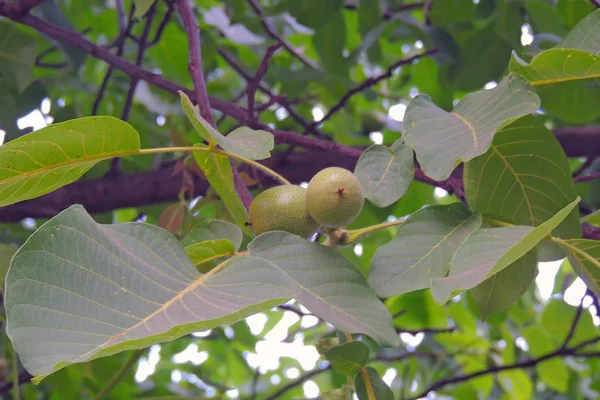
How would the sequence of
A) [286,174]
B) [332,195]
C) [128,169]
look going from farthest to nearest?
[128,169] < [286,174] < [332,195]

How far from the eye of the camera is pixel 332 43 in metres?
2.06

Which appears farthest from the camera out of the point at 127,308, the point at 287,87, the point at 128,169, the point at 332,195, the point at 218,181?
the point at 128,169

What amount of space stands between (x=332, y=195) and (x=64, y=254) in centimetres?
36

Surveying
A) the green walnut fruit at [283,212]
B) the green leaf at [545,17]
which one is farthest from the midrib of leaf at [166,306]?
the green leaf at [545,17]

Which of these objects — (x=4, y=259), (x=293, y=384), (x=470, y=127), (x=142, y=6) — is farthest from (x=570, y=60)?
(x=293, y=384)

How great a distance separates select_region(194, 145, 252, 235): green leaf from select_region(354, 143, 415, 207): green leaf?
20 cm

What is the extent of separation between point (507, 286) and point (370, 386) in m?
0.26

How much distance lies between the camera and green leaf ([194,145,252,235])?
966 mm

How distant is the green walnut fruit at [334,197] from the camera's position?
85 centimetres

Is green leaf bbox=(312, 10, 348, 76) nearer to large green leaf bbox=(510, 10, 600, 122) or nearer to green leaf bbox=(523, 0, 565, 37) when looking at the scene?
green leaf bbox=(523, 0, 565, 37)

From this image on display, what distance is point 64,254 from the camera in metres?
0.70

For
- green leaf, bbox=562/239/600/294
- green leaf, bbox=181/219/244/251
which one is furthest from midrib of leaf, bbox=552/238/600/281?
green leaf, bbox=181/219/244/251

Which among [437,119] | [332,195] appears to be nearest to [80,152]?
[332,195]

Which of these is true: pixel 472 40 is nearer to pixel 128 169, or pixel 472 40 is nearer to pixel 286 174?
pixel 286 174
